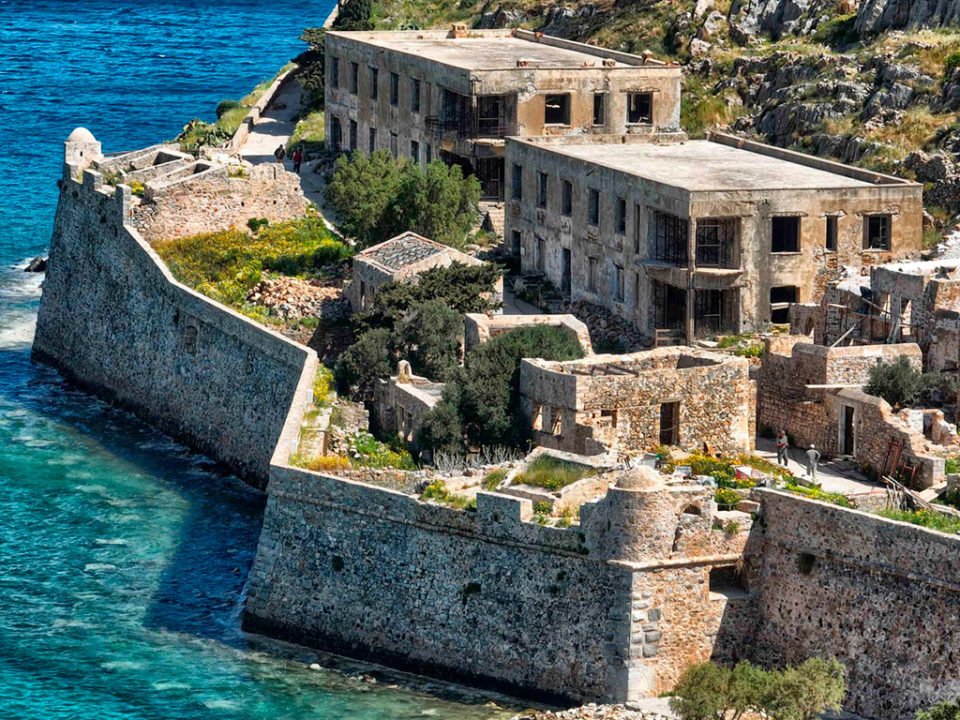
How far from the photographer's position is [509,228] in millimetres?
82188

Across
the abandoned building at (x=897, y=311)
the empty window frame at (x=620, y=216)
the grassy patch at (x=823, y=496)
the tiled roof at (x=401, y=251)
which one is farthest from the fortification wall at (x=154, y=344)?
the grassy patch at (x=823, y=496)

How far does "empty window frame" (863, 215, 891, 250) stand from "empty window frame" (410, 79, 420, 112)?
1049 inches

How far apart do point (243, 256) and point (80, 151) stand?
11.4 metres

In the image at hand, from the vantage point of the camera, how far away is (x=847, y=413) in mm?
61406

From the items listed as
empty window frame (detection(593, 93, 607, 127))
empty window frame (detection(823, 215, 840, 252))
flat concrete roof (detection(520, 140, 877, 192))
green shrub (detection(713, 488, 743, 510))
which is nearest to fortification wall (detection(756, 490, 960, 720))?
green shrub (detection(713, 488, 743, 510))

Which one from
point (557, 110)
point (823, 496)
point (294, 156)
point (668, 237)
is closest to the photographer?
point (823, 496)

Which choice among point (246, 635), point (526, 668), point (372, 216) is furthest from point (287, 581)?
point (372, 216)

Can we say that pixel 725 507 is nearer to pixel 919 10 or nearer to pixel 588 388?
pixel 588 388

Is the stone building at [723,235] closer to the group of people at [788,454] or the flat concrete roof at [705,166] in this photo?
the flat concrete roof at [705,166]

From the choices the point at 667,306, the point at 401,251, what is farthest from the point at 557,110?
the point at 667,306

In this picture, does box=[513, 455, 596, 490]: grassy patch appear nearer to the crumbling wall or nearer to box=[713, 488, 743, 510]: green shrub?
box=[713, 488, 743, 510]: green shrub

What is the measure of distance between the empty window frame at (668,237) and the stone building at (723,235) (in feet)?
0.09

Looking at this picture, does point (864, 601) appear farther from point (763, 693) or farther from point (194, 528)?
point (194, 528)

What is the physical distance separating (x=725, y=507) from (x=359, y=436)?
14037 millimetres
